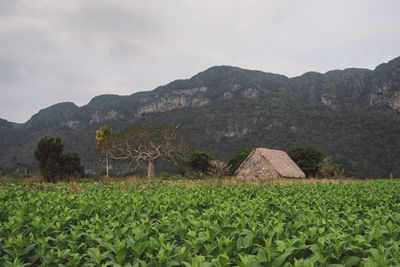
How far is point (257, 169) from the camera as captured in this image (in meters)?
32.2

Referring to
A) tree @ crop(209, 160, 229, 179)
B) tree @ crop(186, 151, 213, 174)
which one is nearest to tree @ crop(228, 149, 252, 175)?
tree @ crop(186, 151, 213, 174)

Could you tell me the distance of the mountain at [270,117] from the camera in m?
80.1

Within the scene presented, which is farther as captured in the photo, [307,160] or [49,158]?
[307,160]

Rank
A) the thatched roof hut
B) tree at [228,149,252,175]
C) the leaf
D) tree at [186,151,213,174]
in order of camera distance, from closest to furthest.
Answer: the leaf
the thatched roof hut
tree at [186,151,213,174]
tree at [228,149,252,175]

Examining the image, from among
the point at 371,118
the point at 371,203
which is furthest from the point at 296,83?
the point at 371,203

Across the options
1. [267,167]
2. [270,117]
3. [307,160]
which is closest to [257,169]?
[267,167]

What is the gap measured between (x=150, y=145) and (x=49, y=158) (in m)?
17.6

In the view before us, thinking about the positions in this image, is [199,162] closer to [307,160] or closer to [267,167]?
[267,167]

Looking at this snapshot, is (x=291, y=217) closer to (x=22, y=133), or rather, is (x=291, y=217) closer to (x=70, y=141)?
(x=70, y=141)

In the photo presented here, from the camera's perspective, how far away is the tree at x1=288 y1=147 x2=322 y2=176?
4506 centimetres

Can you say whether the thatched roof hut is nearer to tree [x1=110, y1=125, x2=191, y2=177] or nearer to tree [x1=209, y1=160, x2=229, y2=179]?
tree [x1=209, y1=160, x2=229, y2=179]

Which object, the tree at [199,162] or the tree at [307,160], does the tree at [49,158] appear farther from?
the tree at [307,160]

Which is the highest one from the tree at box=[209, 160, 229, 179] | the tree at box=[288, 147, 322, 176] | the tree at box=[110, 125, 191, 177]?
the tree at box=[110, 125, 191, 177]

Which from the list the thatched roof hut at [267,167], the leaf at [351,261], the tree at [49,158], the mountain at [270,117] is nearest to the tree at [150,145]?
the thatched roof hut at [267,167]
